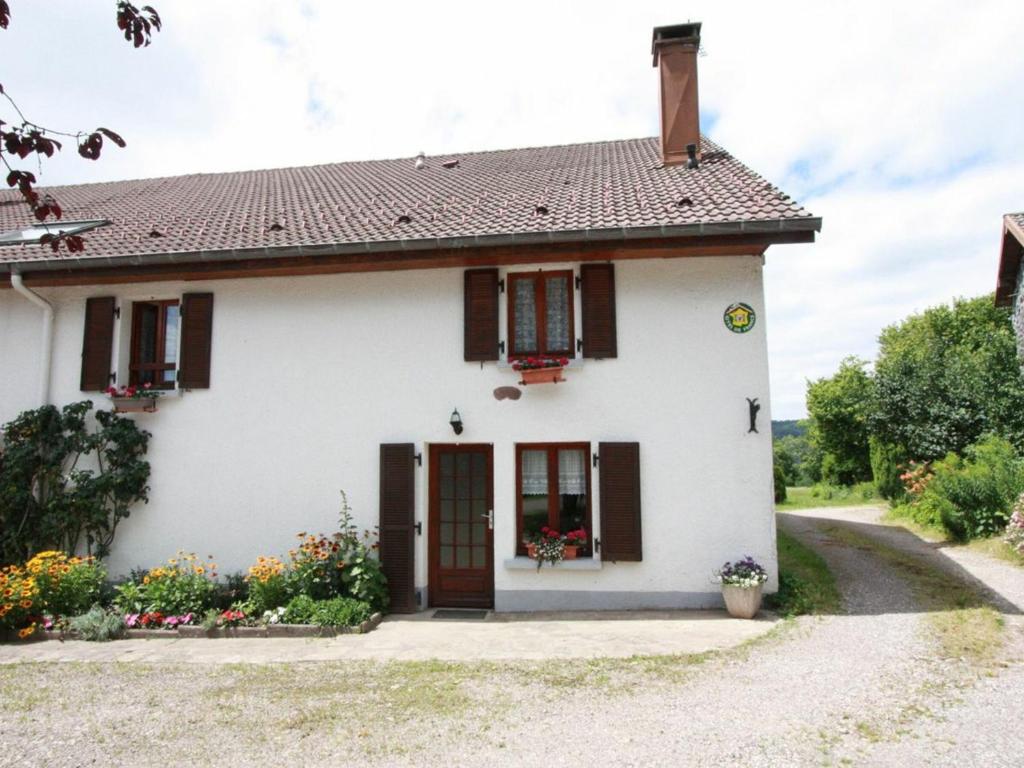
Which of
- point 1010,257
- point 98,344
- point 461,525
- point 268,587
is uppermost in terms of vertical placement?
point 1010,257

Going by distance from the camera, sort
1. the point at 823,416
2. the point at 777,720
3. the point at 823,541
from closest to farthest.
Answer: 1. the point at 777,720
2. the point at 823,541
3. the point at 823,416

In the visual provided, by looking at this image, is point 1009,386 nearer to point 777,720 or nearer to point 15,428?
point 777,720

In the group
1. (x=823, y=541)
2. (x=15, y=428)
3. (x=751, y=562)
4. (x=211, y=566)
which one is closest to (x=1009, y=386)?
(x=823, y=541)

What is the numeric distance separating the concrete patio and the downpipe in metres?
3.32

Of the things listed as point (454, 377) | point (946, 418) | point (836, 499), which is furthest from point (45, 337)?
point (836, 499)

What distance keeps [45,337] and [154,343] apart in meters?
1.39

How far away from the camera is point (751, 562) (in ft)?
22.4

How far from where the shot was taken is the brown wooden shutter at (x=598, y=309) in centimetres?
743

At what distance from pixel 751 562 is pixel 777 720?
113 inches

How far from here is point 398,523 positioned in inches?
294

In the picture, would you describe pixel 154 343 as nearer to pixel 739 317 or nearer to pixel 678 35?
pixel 739 317

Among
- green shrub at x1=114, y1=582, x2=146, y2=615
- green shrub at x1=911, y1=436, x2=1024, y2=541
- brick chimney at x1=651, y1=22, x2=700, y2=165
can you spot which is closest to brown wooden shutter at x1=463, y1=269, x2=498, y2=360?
brick chimney at x1=651, y1=22, x2=700, y2=165

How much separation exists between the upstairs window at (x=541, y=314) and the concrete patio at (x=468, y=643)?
3.13m

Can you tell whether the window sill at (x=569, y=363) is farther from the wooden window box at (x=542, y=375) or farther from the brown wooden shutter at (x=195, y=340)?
the brown wooden shutter at (x=195, y=340)
